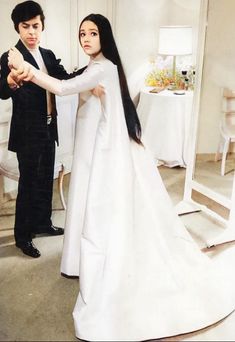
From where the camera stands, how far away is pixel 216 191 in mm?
3012

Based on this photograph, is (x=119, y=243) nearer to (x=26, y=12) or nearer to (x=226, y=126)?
(x=26, y=12)

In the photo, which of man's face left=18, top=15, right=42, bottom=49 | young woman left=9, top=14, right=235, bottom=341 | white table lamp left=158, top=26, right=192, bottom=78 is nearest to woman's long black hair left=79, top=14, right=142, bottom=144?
young woman left=9, top=14, right=235, bottom=341

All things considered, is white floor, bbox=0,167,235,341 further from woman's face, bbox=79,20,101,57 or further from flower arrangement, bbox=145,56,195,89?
flower arrangement, bbox=145,56,195,89

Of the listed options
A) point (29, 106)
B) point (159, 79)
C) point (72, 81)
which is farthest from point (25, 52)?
point (159, 79)

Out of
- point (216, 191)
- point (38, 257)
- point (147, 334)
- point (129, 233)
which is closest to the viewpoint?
point (147, 334)

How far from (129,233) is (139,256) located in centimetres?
15

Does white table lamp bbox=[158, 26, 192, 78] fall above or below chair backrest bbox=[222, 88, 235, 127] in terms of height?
above

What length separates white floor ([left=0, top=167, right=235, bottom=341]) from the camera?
1.93 m

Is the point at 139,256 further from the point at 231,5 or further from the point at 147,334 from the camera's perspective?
the point at 231,5

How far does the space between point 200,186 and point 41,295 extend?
151cm

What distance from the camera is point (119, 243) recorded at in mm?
1973

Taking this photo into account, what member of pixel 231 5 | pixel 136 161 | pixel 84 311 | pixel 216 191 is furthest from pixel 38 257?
pixel 231 5

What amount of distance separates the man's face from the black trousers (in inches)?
23.6

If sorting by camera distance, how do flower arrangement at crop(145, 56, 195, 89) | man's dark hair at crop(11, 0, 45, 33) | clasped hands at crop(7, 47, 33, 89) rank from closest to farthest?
1. clasped hands at crop(7, 47, 33, 89)
2. man's dark hair at crop(11, 0, 45, 33)
3. flower arrangement at crop(145, 56, 195, 89)
